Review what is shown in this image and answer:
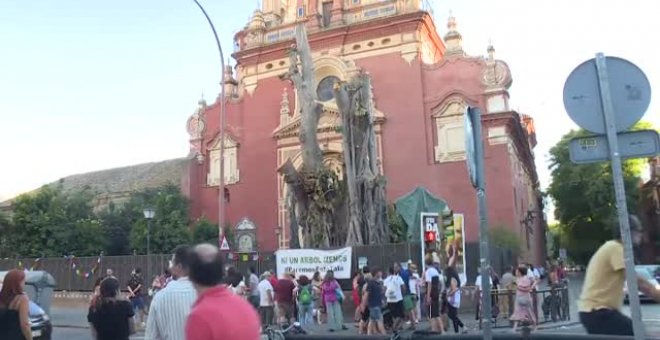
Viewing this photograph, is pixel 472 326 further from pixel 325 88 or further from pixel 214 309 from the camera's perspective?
pixel 325 88

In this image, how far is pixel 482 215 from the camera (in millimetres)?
5184

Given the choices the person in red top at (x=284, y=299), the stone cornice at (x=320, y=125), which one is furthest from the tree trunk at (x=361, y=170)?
the stone cornice at (x=320, y=125)

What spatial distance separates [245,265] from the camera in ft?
68.5

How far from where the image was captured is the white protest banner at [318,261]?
18.4 m

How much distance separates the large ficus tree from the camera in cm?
2073

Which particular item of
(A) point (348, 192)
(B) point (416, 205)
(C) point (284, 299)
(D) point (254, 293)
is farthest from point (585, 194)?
(C) point (284, 299)

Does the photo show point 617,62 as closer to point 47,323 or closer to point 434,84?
point 47,323


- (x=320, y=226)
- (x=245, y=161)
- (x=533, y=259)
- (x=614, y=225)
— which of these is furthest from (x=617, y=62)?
(x=533, y=259)

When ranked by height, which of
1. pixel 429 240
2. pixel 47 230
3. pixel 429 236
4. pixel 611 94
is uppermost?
pixel 47 230

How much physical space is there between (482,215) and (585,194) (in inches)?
1623

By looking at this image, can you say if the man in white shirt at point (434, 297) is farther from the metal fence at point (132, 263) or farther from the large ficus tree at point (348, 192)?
the large ficus tree at point (348, 192)

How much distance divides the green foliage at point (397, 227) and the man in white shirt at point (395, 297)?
10370 millimetres

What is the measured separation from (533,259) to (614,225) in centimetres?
4199

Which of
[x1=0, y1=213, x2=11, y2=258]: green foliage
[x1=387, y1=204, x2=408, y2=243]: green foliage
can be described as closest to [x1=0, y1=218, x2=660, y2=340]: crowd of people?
[x1=387, y1=204, x2=408, y2=243]: green foliage
